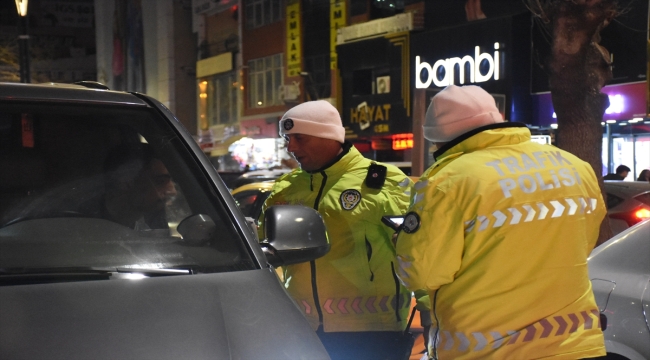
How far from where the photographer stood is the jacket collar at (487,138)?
2.69m

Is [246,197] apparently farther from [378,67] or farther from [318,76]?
[318,76]

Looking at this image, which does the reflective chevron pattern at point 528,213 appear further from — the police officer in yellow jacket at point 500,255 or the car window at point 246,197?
the car window at point 246,197

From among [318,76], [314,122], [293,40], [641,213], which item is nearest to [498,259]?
[314,122]

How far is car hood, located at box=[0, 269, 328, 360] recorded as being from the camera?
1971 mm

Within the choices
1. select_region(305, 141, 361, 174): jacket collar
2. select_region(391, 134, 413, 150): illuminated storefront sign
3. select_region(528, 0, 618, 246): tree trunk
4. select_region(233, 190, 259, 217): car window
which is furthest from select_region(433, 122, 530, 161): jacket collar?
select_region(391, 134, 413, 150): illuminated storefront sign

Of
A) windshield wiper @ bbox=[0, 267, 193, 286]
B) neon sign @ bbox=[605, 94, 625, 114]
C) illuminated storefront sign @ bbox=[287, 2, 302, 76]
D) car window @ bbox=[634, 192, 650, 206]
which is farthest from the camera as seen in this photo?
illuminated storefront sign @ bbox=[287, 2, 302, 76]

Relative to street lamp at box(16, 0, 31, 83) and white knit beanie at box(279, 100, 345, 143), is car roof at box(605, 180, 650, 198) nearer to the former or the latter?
white knit beanie at box(279, 100, 345, 143)

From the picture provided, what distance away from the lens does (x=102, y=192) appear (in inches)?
111

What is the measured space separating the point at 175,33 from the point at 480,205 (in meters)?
42.5

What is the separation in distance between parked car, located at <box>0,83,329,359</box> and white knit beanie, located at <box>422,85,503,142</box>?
1.72 feet

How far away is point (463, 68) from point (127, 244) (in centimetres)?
2076

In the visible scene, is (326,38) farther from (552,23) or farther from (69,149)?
(69,149)

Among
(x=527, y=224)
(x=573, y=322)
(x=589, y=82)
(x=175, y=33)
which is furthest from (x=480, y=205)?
(x=175, y=33)

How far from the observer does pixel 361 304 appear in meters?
3.41
